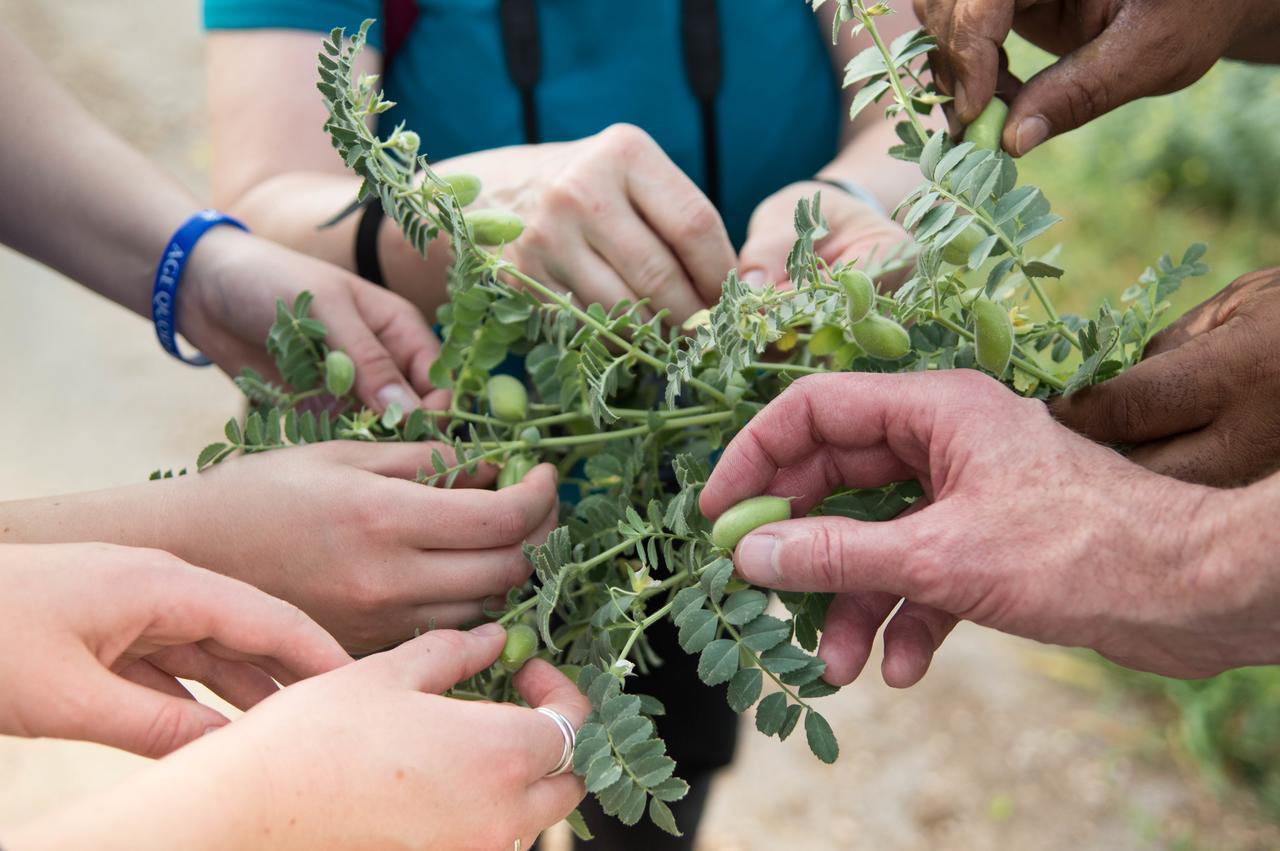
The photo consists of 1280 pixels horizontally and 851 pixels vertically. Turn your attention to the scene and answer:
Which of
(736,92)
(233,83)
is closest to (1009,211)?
(736,92)

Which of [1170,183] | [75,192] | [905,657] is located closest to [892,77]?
[905,657]

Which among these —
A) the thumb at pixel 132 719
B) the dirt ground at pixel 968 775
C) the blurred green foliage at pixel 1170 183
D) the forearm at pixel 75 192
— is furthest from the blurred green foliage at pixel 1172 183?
the thumb at pixel 132 719

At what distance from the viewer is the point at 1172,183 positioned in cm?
380

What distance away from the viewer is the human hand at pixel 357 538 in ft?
3.26

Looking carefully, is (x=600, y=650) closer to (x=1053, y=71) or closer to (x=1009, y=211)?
(x=1009, y=211)

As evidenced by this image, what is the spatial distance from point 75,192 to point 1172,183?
3.57 meters

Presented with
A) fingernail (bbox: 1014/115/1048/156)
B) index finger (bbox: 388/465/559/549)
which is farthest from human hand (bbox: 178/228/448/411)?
fingernail (bbox: 1014/115/1048/156)

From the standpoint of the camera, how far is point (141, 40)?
230 inches

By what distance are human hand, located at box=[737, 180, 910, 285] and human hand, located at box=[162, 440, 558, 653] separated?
0.34 meters

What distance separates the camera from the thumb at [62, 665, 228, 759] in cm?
70

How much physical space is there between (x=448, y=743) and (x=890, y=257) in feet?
2.19

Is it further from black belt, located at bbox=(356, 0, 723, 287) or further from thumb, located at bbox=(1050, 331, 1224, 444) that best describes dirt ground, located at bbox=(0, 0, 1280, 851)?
thumb, located at bbox=(1050, 331, 1224, 444)

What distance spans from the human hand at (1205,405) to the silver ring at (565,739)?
1.51 ft

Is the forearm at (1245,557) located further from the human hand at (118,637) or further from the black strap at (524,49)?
the black strap at (524,49)
